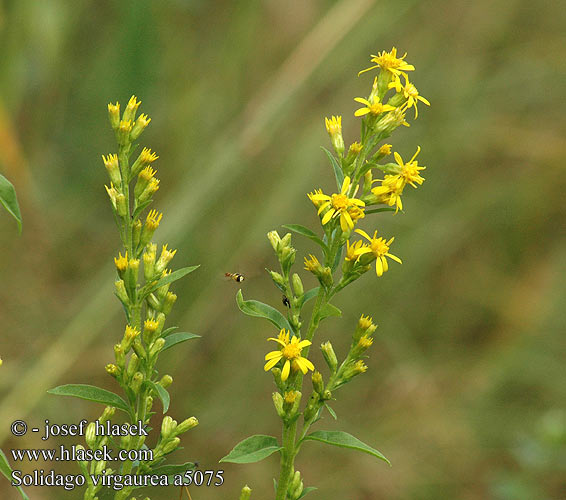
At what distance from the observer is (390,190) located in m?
2.02

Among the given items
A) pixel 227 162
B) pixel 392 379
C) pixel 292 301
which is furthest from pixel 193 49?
pixel 292 301

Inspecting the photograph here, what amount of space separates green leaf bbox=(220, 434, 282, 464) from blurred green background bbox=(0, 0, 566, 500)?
7.33 feet

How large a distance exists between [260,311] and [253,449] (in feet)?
1.04

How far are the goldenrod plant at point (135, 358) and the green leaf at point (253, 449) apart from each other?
0.36 ft

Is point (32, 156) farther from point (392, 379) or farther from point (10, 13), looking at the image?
point (392, 379)

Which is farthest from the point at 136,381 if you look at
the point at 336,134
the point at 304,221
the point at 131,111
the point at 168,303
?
the point at 304,221

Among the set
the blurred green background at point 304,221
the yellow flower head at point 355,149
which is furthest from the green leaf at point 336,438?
the blurred green background at point 304,221

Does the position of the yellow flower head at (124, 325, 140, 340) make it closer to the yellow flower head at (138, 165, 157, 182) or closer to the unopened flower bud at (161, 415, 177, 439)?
the unopened flower bud at (161, 415, 177, 439)

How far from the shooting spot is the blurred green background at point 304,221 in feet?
14.8

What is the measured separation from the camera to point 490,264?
6512 millimetres

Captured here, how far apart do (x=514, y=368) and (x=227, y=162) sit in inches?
108

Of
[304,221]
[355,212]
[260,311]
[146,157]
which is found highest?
[304,221]

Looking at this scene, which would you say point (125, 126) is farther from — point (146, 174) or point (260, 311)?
point (260, 311)

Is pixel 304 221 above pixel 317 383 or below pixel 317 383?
above
